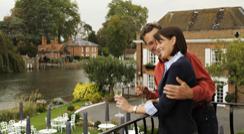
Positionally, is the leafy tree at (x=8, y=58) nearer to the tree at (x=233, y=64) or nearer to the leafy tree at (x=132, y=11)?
the leafy tree at (x=132, y=11)

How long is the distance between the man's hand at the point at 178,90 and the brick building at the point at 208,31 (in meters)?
21.8

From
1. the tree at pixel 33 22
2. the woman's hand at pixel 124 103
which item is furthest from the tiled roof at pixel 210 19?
the tree at pixel 33 22

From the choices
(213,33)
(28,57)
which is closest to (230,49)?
(213,33)

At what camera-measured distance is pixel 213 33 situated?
27.4 meters

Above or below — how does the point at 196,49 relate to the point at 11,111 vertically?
above

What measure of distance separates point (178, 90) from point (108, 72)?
28.8m

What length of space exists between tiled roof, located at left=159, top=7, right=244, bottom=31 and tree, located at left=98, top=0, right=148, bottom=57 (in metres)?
33.4

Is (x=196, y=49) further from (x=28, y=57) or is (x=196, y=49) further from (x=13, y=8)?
(x=13, y=8)

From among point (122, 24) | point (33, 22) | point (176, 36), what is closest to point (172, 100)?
point (176, 36)

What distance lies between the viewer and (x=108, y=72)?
3156cm

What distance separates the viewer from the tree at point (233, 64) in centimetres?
2147

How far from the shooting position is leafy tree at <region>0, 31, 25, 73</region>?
58.4 metres

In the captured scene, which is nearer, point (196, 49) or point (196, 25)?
point (196, 49)

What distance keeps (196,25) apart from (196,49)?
2.94 meters
